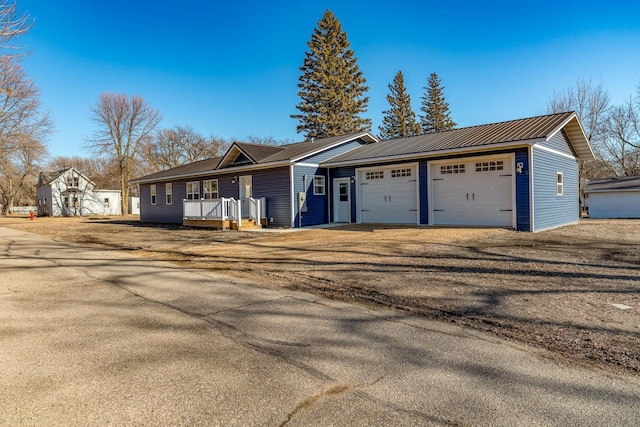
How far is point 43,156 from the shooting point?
38281 millimetres

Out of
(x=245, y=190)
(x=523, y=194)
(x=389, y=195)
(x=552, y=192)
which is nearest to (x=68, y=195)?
(x=245, y=190)

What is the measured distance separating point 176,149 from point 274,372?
46.5 m

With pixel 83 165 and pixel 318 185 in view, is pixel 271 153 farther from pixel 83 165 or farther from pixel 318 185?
pixel 83 165

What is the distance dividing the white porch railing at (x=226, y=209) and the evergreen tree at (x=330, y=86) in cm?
2120

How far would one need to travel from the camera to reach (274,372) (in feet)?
9.39

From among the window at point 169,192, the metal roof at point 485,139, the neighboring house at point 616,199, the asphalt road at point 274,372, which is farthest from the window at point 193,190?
the neighboring house at point 616,199

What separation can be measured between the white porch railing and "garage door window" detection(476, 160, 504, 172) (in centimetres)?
901

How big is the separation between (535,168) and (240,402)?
12.9 meters

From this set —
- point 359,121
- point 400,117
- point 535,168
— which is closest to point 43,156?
point 359,121

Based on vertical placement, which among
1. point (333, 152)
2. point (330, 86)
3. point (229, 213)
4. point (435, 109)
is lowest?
point (229, 213)

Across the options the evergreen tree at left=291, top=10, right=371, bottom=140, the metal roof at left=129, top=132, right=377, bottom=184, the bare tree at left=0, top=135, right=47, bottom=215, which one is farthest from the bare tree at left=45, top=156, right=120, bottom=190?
the metal roof at left=129, top=132, right=377, bottom=184

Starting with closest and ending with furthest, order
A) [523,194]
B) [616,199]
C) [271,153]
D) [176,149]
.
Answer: [523,194], [271,153], [616,199], [176,149]

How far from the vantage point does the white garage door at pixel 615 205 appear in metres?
23.2

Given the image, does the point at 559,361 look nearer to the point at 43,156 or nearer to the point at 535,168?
the point at 535,168
